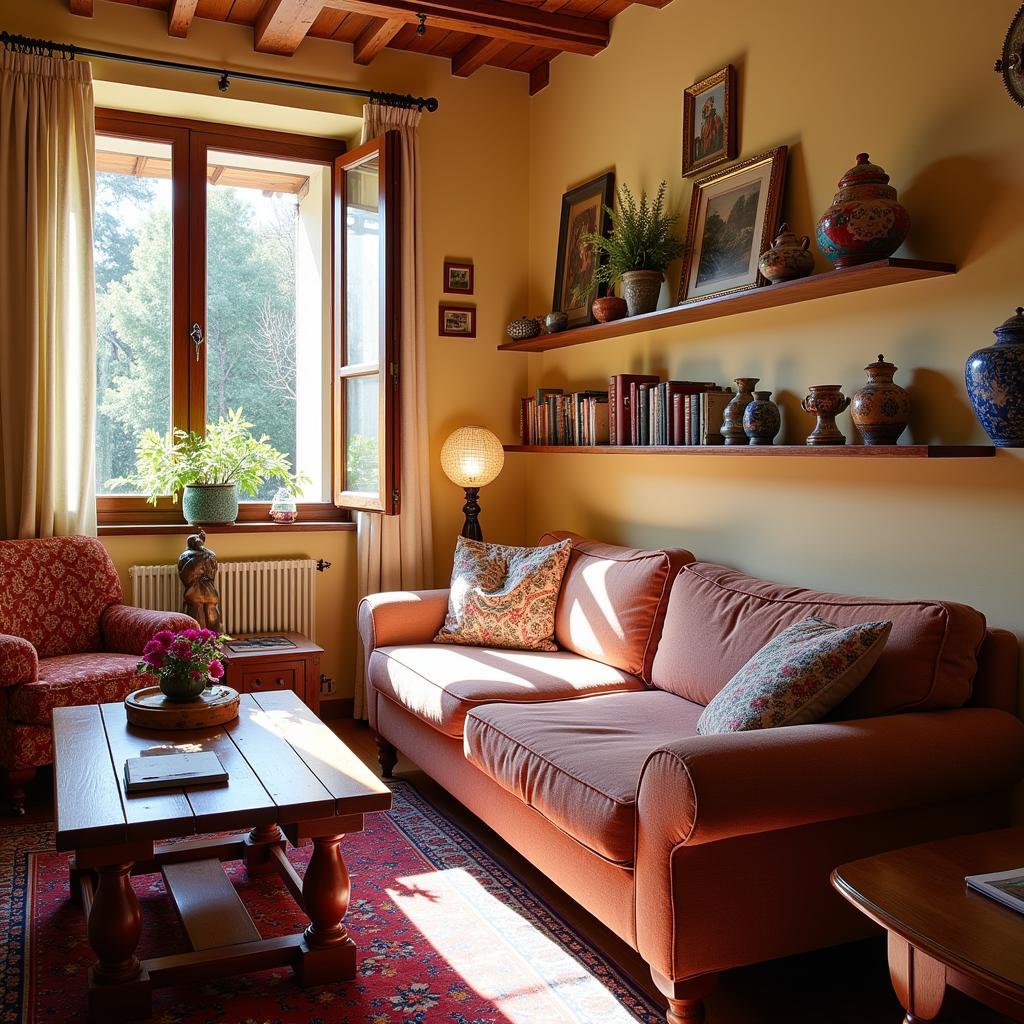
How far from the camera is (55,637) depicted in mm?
4016

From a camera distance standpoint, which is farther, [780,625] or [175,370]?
[175,370]

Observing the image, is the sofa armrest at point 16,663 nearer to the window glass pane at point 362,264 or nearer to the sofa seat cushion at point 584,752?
the sofa seat cushion at point 584,752

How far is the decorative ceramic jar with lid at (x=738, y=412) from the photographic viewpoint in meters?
3.34

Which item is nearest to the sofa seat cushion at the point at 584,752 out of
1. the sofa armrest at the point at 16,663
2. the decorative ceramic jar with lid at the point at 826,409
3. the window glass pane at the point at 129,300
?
the decorative ceramic jar with lid at the point at 826,409

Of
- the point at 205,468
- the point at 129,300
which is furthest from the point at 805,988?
the point at 129,300

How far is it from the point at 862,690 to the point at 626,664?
3.72ft

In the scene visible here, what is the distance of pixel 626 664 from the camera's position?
354 centimetres

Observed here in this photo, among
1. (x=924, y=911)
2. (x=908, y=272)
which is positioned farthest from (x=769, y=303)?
(x=924, y=911)

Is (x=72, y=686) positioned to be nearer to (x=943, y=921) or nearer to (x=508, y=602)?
(x=508, y=602)

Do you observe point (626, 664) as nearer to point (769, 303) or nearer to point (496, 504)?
point (769, 303)

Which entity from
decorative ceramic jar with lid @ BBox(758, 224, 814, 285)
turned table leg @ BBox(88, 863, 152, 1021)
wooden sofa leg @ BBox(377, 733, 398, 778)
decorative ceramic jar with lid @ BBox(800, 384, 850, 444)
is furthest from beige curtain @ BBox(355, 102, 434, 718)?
turned table leg @ BBox(88, 863, 152, 1021)

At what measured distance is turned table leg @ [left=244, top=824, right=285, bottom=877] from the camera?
2992mm

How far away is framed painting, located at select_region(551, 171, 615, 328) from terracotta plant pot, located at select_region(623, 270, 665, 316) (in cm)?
40

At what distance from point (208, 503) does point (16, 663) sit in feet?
3.99
